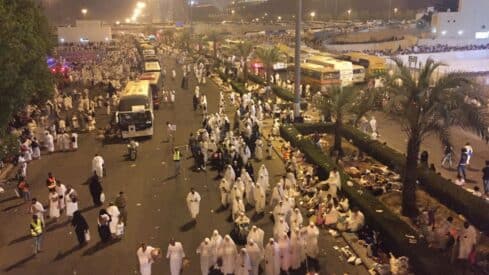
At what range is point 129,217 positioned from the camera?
1525cm

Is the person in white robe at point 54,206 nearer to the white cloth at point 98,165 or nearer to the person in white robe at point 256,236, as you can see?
the white cloth at point 98,165

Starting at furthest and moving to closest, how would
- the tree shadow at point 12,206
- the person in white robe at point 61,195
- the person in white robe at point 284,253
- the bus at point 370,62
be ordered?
the bus at point 370,62
the tree shadow at point 12,206
the person in white robe at point 61,195
the person in white robe at point 284,253

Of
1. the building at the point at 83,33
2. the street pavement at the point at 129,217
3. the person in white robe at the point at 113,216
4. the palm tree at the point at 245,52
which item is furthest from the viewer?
the building at the point at 83,33

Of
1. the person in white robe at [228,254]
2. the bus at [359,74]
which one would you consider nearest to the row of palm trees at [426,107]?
the person in white robe at [228,254]

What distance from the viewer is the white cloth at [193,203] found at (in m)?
14.5

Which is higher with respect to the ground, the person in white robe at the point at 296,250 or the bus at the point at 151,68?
the bus at the point at 151,68

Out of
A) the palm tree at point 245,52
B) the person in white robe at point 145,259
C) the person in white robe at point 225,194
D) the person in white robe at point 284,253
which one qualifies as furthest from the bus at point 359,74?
the person in white robe at point 145,259

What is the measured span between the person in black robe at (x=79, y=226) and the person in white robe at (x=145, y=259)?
109 inches

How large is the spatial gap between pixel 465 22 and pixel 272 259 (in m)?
58.6

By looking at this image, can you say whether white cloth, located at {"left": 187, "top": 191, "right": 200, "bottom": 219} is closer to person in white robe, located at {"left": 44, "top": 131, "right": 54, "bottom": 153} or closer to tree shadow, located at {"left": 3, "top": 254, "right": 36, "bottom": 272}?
tree shadow, located at {"left": 3, "top": 254, "right": 36, "bottom": 272}

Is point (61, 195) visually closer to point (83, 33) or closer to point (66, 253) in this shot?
point (66, 253)

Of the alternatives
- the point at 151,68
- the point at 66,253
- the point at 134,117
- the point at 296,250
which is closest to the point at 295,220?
the point at 296,250

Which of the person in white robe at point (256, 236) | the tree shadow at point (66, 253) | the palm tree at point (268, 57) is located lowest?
the tree shadow at point (66, 253)

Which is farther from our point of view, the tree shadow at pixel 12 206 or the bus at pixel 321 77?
the bus at pixel 321 77
